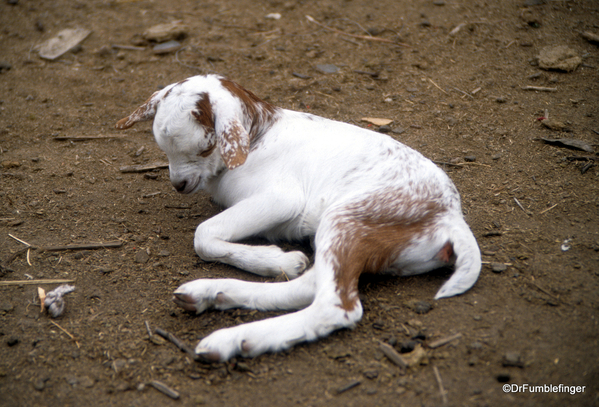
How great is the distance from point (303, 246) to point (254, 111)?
1081 mm

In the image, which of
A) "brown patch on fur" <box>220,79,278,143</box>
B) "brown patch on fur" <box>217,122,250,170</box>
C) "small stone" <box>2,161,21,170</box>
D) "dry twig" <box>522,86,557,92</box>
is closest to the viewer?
"brown patch on fur" <box>217,122,250,170</box>

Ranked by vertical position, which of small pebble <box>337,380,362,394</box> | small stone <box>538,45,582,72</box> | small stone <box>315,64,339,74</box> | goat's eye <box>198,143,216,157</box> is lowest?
small pebble <box>337,380,362,394</box>

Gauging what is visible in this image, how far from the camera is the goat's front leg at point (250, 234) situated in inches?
131

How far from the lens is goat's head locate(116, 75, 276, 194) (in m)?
3.35

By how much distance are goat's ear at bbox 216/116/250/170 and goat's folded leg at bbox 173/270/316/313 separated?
78cm

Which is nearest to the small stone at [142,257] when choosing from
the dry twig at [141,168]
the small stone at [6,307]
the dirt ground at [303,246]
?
the dirt ground at [303,246]

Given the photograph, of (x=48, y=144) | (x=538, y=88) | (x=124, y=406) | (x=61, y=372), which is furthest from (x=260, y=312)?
(x=538, y=88)

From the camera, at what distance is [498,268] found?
3291 mm

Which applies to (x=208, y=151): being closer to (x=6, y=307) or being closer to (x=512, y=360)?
(x=6, y=307)

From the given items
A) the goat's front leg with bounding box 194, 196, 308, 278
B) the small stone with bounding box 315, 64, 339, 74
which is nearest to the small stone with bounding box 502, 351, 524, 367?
the goat's front leg with bounding box 194, 196, 308, 278

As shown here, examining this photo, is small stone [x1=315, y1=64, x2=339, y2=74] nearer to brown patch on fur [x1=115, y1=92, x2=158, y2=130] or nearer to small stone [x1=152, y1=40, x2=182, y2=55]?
small stone [x1=152, y1=40, x2=182, y2=55]

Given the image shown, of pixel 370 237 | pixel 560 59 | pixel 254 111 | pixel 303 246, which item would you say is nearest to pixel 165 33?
pixel 254 111

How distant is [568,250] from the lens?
3.42m

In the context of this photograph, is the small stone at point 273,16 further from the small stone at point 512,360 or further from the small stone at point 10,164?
the small stone at point 512,360
